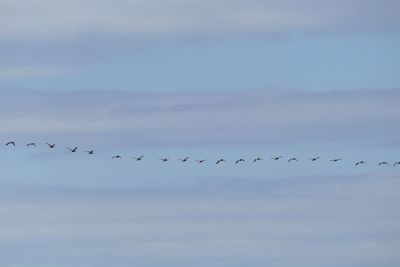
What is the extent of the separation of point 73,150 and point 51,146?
36.4ft

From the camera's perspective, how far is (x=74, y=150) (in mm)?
118062

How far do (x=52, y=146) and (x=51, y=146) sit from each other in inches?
17.0

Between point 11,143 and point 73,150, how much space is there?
3253cm

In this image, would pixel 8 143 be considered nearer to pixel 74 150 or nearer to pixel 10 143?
pixel 10 143

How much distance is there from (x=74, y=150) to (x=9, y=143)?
32394 millimetres

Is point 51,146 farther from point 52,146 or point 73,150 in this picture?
point 73,150

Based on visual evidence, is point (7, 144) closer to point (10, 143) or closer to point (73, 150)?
point (10, 143)

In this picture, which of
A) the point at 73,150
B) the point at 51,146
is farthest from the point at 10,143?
the point at 73,150

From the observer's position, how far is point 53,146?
11862cm

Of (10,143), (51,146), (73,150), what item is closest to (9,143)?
(10,143)

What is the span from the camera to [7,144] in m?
116

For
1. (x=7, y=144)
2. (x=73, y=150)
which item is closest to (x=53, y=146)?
(x=73, y=150)

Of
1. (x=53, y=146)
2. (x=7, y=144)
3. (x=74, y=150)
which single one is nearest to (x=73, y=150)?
(x=74, y=150)

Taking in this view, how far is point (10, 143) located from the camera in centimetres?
11938
